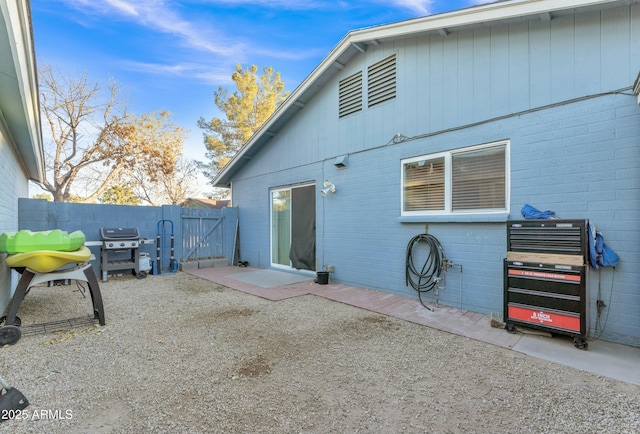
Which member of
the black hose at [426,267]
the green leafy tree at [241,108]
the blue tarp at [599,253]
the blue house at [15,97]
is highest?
the green leafy tree at [241,108]

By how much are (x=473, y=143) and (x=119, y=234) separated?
290 inches

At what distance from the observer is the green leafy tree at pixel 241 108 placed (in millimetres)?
17641

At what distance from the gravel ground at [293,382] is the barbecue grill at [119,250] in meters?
2.73

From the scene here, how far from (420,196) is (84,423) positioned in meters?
4.64

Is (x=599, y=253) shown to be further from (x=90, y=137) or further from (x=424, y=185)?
(x=90, y=137)

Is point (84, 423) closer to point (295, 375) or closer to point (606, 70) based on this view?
point (295, 375)

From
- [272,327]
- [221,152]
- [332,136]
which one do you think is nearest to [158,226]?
[332,136]

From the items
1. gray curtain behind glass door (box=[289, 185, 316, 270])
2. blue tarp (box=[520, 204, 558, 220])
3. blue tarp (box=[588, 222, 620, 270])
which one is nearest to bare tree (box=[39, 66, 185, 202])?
gray curtain behind glass door (box=[289, 185, 316, 270])

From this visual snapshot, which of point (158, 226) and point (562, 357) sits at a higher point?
point (158, 226)

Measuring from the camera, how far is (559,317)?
3066 mm

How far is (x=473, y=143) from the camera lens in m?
4.19

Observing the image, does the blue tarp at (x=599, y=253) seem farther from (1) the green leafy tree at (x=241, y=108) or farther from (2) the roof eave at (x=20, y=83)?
(1) the green leafy tree at (x=241, y=108)

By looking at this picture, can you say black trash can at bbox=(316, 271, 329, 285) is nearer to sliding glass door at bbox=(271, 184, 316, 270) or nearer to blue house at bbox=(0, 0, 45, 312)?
sliding glass door at bbox=(271, 184, 316, 270)

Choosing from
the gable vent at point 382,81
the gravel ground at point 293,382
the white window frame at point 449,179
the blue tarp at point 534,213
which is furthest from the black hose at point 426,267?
the gable vent at point 382,81
